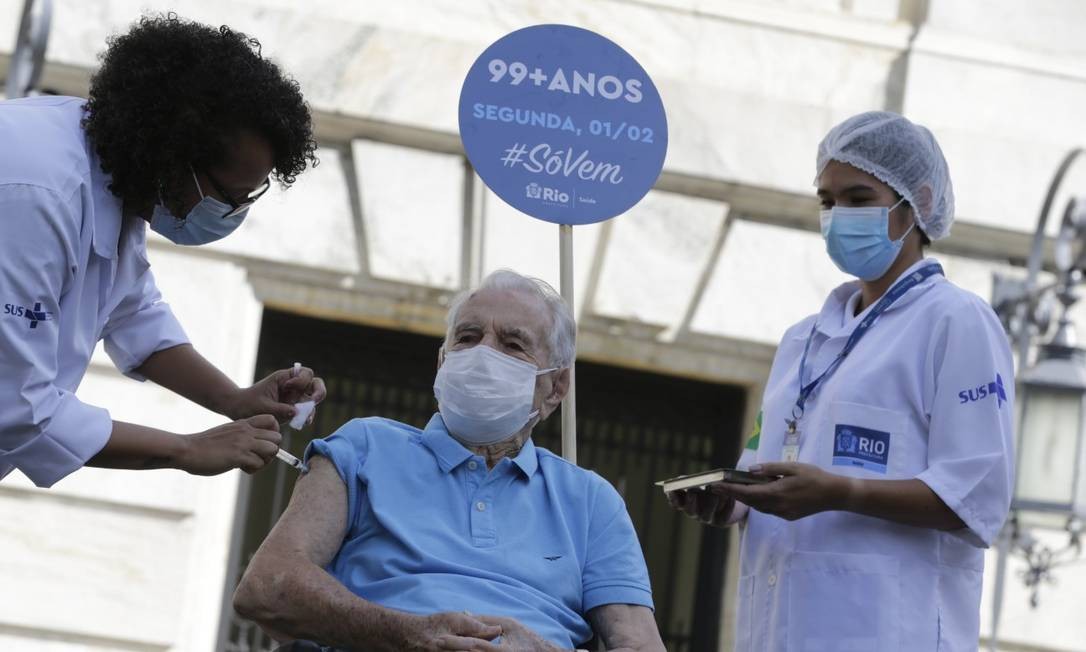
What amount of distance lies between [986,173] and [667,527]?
7.61 ft

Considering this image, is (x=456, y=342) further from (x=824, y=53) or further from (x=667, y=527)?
(x=667, y=527)

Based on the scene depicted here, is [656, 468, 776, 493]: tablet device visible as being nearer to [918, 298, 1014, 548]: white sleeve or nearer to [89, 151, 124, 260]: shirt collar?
[918, 298, 1014, 548]: white sleeve

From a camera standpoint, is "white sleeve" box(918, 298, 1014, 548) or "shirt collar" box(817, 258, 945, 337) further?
"shirt collar" box(817, 258, 945, 337)

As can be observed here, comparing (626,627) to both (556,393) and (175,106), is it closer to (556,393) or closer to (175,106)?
(556,393)

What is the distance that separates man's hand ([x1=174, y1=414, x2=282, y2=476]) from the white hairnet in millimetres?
1429

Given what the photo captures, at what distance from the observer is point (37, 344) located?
2.93m

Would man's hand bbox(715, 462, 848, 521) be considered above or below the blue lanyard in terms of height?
below

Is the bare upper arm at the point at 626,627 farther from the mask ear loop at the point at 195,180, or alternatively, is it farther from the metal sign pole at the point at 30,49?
the metal sign pole at the point at 30,49

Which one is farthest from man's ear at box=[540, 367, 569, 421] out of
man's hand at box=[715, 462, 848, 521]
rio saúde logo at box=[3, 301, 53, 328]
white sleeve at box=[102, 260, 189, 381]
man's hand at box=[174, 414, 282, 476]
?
rio saúde logo at box=[3, 301, 53, 328]

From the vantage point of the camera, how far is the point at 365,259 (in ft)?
22.3

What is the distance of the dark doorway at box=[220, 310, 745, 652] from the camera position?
24.1ft

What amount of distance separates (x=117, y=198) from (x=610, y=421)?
469cm

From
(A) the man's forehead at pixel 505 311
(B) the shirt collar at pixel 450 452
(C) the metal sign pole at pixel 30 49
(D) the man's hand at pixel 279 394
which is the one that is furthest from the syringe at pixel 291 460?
(C) the metal sign pole at pixel 30 49

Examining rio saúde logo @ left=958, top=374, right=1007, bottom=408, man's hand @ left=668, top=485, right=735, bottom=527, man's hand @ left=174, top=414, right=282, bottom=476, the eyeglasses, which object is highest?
the eyeglasses
